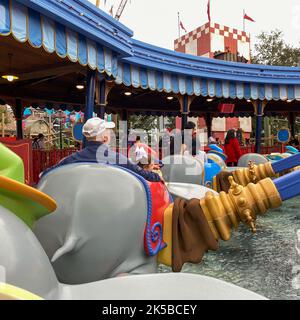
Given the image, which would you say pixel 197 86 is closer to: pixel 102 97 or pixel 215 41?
pixel 102 97

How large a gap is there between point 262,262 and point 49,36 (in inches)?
143

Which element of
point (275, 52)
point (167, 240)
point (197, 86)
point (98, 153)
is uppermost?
point (275, 52)

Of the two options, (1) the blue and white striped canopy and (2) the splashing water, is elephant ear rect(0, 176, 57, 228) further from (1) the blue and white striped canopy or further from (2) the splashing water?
(1) the blue and white striped canopy

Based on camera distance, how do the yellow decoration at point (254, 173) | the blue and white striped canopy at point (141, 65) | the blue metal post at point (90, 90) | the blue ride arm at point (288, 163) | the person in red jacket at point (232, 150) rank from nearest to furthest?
the blue ride arm at point (288, 163) < the yellow decoration at point (254, 173) < the blue and white striped canopy at point (141, 65) < the blue metal post at point (90, 90) < the person in red jacket at point (232, 150)

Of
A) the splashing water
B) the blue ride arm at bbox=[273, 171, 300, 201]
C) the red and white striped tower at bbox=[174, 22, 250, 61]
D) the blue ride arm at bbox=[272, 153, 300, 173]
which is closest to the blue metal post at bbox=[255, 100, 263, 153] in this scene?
the splashing water

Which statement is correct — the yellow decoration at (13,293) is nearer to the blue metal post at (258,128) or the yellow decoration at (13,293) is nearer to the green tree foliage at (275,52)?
the blue metal post at (258,128)

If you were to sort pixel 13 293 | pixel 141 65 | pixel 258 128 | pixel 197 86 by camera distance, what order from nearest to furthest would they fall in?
pixel 13 293 → pixel 141 65 → pixel 197 86 → pixel 258 128

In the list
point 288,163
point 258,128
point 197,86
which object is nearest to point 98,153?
point 288,163

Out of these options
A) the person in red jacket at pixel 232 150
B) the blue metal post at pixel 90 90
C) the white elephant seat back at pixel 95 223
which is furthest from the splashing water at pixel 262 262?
the blue metal post at pixel 90 90

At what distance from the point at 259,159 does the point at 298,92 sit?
4.57 m

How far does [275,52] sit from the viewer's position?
26.7 meters

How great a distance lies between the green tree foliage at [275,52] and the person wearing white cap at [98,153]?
26.7m

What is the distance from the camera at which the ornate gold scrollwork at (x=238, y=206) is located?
222cm

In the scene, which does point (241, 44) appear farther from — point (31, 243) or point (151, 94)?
point (31, 243)
